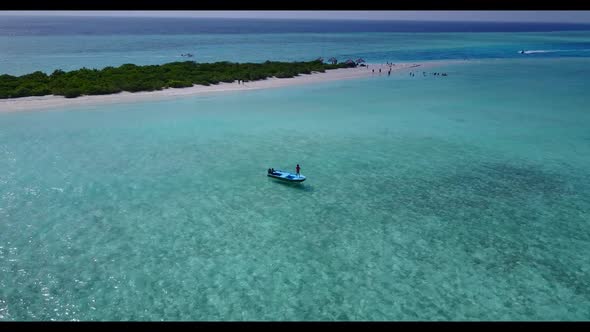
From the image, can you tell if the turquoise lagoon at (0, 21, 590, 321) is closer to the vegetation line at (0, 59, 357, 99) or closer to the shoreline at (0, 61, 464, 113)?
the shoreline at (0, 61, 464, 113)

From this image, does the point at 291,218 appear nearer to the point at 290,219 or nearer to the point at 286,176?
the point at 290,219

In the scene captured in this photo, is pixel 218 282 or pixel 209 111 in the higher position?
pixel 209 111

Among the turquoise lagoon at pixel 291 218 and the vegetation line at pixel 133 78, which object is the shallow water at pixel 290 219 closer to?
the turquoise lagoon at pixel 291 218

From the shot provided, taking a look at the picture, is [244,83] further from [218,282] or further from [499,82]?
[218,282]

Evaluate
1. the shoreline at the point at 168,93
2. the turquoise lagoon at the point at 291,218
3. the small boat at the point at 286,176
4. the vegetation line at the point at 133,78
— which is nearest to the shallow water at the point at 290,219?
the turquoise lagoon at the point at 291,218
